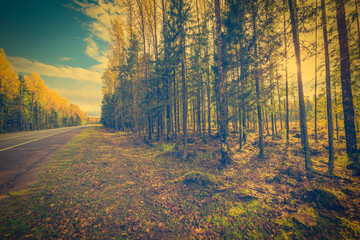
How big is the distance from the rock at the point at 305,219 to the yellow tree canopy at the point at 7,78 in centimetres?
4544

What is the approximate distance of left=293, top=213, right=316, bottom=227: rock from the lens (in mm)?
3851

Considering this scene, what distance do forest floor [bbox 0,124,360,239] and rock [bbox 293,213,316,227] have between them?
28 mm

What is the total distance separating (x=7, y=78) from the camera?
2572 centimetres

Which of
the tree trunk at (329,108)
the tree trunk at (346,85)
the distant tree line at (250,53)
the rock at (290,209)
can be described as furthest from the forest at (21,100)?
the tree trunk at (346,85)

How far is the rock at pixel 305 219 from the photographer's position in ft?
12.6

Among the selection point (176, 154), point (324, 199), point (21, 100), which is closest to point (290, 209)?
point (324, 199)

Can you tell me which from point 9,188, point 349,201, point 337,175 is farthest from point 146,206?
point 337,175

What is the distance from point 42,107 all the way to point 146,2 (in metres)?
50.6

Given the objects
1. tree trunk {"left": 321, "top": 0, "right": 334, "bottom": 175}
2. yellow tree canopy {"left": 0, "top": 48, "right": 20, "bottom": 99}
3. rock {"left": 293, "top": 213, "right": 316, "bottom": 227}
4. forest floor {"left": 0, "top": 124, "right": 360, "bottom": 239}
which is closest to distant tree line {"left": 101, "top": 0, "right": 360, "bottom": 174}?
tree trunk {"left": 321, "top": 0, "right": 334, "bottom": 175}

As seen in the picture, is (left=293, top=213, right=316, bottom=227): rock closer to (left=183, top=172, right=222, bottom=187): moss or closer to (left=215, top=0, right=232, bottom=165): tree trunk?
(left=183, top=172, right=222, bottom=187): moss

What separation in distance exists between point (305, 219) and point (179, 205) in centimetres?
→ 425

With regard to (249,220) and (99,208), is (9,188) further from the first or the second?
(249,220)

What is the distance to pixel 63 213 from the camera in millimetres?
3988

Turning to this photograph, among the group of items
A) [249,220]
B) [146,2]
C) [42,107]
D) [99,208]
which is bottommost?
[249,220]
